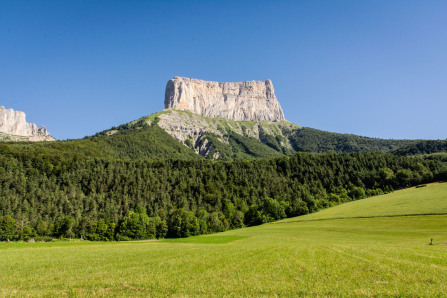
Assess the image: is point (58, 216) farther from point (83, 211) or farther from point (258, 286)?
point (258, 286)

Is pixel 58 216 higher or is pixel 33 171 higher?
pixel 33 171

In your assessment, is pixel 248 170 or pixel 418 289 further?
pixel 248 170

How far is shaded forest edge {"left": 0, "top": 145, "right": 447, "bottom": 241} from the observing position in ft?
362

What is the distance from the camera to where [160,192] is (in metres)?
168

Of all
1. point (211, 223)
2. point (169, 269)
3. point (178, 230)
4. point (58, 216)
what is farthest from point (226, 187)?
point (169, 269)

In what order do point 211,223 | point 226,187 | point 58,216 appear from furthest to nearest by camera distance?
point 226,187, point 58,216, point 211,223

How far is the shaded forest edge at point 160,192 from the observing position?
11038 centimetres

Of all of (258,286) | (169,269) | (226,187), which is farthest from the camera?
→ (226,187)

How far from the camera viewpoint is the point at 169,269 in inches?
833

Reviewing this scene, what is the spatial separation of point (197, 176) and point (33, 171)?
11069cm

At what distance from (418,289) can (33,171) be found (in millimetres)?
202371

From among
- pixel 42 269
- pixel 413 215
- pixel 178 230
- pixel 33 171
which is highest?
pixel 33 171

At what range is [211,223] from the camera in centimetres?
11612

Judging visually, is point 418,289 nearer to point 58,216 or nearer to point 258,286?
point 258,286
